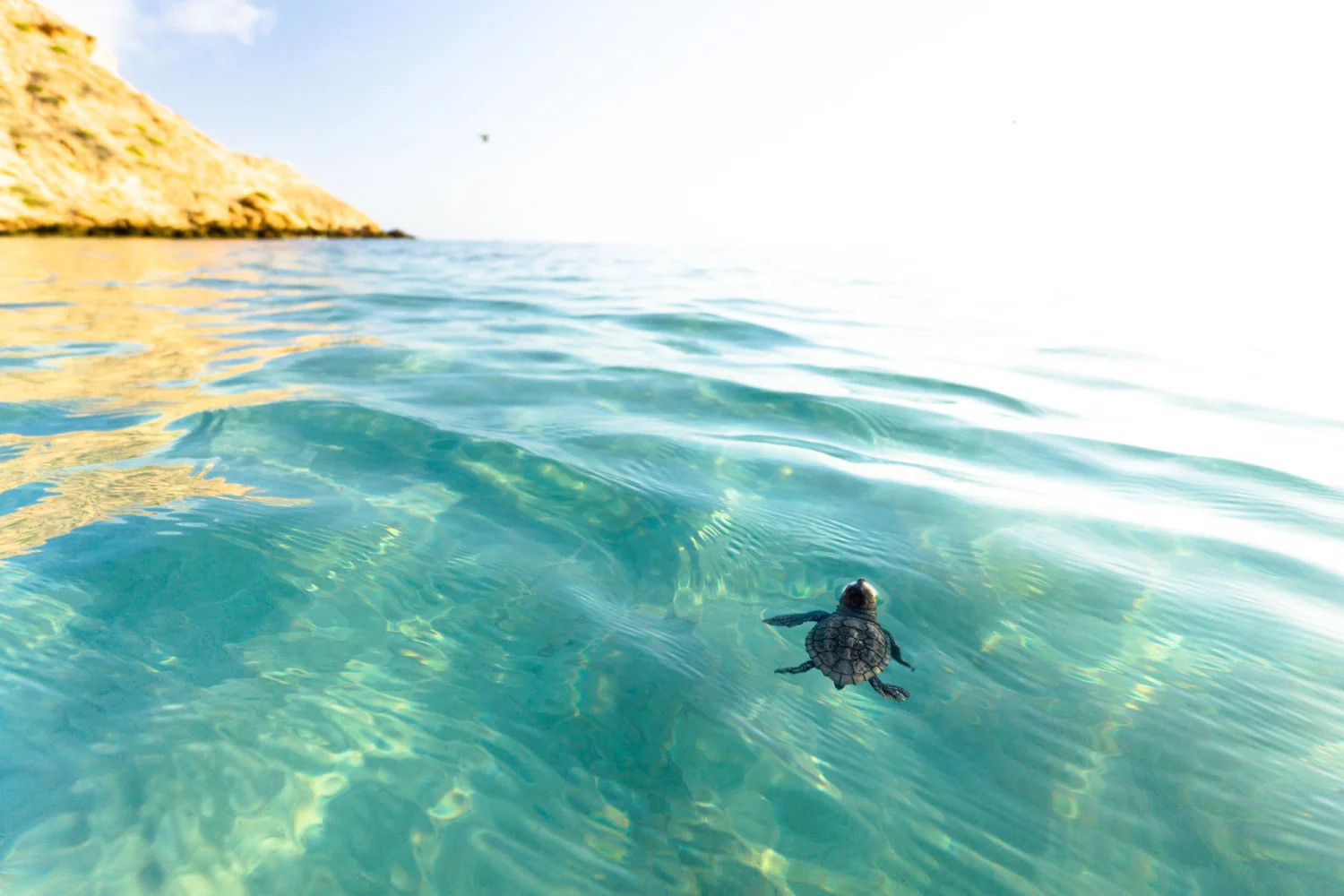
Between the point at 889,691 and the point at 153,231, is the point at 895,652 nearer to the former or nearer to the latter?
the point at 889,691

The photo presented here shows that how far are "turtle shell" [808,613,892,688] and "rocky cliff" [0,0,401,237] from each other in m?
48.4

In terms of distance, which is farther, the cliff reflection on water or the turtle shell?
the cliff reflection on water

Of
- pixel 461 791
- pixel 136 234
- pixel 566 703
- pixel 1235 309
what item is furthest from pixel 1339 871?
pixel 136 234

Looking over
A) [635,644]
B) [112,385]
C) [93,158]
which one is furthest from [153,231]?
[635,644]

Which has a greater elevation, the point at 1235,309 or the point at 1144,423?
the point at 1235,309

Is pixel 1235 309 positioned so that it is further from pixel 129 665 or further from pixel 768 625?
pixel 129 665

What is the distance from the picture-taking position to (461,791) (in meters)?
2.22

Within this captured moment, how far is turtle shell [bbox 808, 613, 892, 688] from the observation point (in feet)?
8.91

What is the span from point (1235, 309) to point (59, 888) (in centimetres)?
2705

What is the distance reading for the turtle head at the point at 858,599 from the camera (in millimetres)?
3225

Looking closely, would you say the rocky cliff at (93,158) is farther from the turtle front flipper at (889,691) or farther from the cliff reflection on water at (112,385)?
the turtle front flipper at (889,691)

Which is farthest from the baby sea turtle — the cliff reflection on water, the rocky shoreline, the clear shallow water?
the rocky shoreline

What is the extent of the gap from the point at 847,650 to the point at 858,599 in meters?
0.54

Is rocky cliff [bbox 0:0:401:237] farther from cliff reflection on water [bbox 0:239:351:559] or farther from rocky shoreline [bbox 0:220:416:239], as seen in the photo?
cliff reflection on water [bbox 0:239:351:559]
